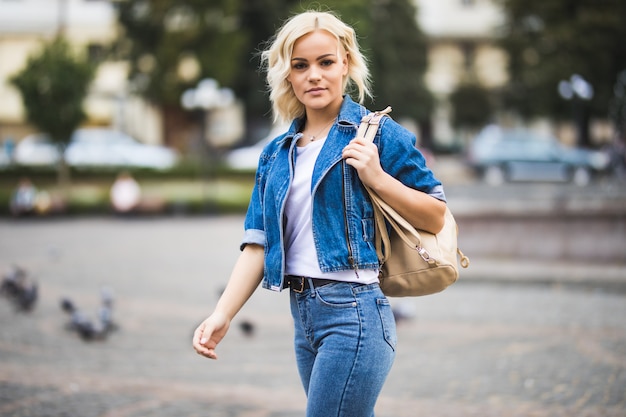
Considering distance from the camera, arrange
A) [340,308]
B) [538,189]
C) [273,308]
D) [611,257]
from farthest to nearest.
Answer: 1. [538,189]
2. [611,257]
3. [273,308]
4. [340,308]

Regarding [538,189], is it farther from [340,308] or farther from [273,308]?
[340,308]

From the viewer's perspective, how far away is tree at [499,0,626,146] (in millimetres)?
38156

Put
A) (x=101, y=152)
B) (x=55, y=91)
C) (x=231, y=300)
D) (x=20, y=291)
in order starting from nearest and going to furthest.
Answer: (x=231, y=300), (x=20, y=291), (x=55, y=91), (x=101, y=152)

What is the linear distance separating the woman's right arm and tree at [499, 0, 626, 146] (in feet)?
121

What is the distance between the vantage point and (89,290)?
38.4ft

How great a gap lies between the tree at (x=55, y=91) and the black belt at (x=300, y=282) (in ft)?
76.2

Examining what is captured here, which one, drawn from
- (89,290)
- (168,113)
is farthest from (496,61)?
(89,290)

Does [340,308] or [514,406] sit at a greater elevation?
[340,308]

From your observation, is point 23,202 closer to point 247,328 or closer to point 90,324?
point 90,324

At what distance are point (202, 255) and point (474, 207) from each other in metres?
4.89

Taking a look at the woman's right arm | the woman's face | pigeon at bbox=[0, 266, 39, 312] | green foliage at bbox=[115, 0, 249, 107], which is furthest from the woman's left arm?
green foliage at bbox=[115, 0, 249, 107]

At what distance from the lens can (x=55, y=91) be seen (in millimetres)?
25000

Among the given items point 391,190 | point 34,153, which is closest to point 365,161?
point 391,190

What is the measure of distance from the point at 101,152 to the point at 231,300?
3171 centimetres
